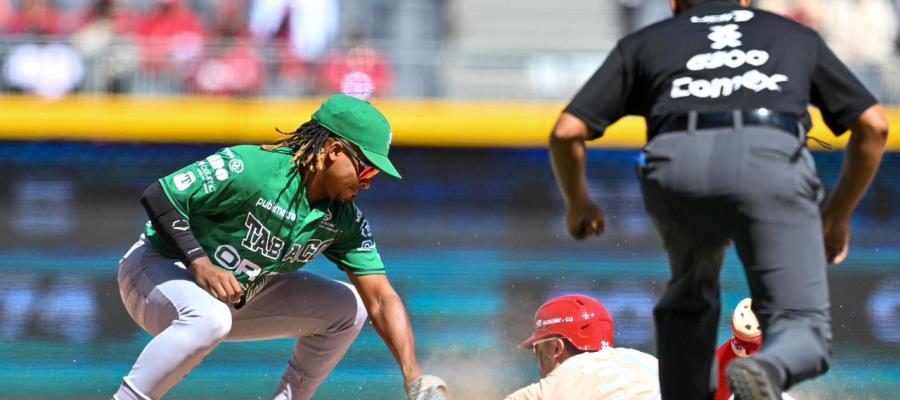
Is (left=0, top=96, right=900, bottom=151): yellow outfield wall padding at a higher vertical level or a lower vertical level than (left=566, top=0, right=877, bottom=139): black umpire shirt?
lower

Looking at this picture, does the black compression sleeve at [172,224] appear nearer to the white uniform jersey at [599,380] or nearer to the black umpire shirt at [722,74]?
the white uniform jersey at [599,380]

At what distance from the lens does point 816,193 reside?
3.53 metres

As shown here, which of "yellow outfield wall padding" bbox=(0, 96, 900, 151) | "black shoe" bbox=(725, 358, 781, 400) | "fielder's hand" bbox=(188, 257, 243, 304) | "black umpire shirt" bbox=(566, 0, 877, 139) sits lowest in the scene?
"yellow outfield wall padding" bbox=(0, 96, 900, 151)

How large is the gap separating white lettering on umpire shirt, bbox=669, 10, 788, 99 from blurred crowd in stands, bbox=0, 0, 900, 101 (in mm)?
3904

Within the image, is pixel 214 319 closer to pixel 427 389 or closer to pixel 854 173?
pixel 427 389

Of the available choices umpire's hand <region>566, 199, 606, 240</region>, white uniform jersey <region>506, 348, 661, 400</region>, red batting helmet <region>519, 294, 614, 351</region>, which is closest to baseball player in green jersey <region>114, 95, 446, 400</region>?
white uniform jersey <region>506, 348, 661, 400</region>

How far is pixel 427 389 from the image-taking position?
14.1 ft

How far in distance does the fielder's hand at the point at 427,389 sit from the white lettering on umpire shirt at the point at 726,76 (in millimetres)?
1311

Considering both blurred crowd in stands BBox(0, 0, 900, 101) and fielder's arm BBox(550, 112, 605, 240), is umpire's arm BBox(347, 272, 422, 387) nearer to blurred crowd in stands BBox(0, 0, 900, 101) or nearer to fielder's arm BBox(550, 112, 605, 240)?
fielder's arm BBox(550, 112, 605, 240)

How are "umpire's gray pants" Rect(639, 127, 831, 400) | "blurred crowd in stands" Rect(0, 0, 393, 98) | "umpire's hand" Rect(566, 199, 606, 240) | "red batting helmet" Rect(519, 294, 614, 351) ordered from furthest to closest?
1. "blurred crowd in stands" Rect(0, 0, 393, 98)
2. "red batting helmet" Rect(519, 294, 614, 351)
3. "umpire's hand" Rect(566, 199, 606, 240)
4. "umpire's gray pants" Rect(639, 127, 831, 400)

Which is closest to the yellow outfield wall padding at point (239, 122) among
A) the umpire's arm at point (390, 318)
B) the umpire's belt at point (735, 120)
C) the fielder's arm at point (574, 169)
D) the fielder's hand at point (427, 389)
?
the umpire's arm at point (390, 318)

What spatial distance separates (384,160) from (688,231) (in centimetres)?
140

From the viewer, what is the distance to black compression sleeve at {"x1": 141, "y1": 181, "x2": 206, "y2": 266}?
4.61 metres

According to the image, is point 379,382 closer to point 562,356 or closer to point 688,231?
point 562,356
